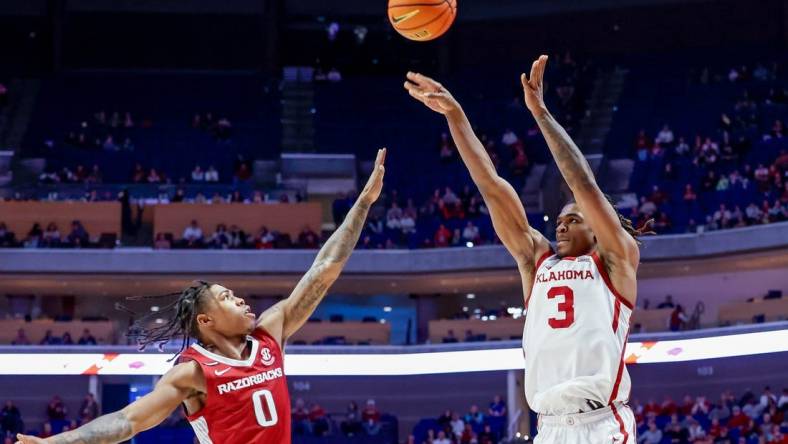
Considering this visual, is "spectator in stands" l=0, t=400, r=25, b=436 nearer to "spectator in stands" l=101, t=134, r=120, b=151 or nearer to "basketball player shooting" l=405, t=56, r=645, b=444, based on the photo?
"spectator in stands" l=101, t=134, r=120, b=151

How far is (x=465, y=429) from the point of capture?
24016 millimetres

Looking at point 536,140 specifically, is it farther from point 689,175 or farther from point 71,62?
point 71,62

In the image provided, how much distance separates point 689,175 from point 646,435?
9.36m

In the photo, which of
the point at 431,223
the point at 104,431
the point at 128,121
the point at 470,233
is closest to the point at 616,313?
the point at 104,431

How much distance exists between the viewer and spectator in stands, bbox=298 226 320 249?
95.5 feet

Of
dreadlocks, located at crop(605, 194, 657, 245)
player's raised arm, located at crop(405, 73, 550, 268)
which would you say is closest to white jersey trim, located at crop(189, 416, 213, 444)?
player's raised arm, located at crop(405, 73, 550, 268)

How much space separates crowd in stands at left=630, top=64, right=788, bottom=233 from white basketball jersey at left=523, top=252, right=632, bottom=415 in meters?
22.1

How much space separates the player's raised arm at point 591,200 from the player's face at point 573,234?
17 centimetres

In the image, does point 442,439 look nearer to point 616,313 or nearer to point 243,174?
point 243,174

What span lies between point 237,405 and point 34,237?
25.0 m

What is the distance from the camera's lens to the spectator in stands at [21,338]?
27.0m

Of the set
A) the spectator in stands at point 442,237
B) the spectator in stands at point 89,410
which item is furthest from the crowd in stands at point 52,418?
the spectator in stands at point 442,237

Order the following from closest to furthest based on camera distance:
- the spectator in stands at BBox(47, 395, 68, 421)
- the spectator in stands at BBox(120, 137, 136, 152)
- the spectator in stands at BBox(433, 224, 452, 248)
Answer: the spectator in stands at BBox(47, 395, 68, 421)
the spectator in stands at BBox(433, 224, 452, 248)
the spectator in stands at BBox(120, 137, 136, 152)

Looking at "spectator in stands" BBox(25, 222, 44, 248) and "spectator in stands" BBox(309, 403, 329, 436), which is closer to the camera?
"spectator in stands" BBox(309, 403, 329, 436)
